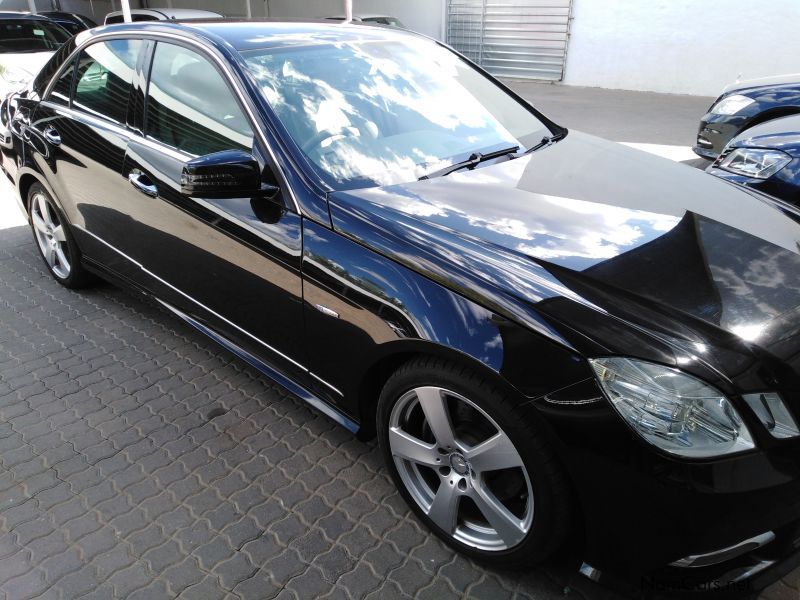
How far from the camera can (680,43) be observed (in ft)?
40.7

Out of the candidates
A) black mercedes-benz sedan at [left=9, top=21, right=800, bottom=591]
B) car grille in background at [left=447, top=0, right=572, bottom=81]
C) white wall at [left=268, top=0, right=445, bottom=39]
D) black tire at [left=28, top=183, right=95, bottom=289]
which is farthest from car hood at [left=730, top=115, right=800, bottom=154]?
white wall at [left=268, top=0, right=445, bottom=39]

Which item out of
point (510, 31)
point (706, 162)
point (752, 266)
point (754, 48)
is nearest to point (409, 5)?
point (510, 31)

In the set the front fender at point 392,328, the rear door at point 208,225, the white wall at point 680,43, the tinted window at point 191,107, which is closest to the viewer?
the front fender at point 392,328

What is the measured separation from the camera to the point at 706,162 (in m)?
7.12

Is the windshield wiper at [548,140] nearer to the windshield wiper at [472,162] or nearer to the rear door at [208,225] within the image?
the windshield wiper at [472,162]

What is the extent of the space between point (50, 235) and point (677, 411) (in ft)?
13.4

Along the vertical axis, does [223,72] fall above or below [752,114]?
above

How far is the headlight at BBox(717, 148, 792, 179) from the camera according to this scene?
12.3 ft

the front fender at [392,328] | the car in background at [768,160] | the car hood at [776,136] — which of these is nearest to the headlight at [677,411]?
the front fender at [392,328]

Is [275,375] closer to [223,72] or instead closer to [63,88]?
[223,72]

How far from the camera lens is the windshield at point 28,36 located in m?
9.17

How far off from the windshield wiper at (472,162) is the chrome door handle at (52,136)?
2.43m

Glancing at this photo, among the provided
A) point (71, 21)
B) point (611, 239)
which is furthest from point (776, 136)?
point (71, 21)

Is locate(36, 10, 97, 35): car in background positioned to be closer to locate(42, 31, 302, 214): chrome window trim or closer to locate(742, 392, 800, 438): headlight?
locate(42, 31, 302, 214): chrome window trim
